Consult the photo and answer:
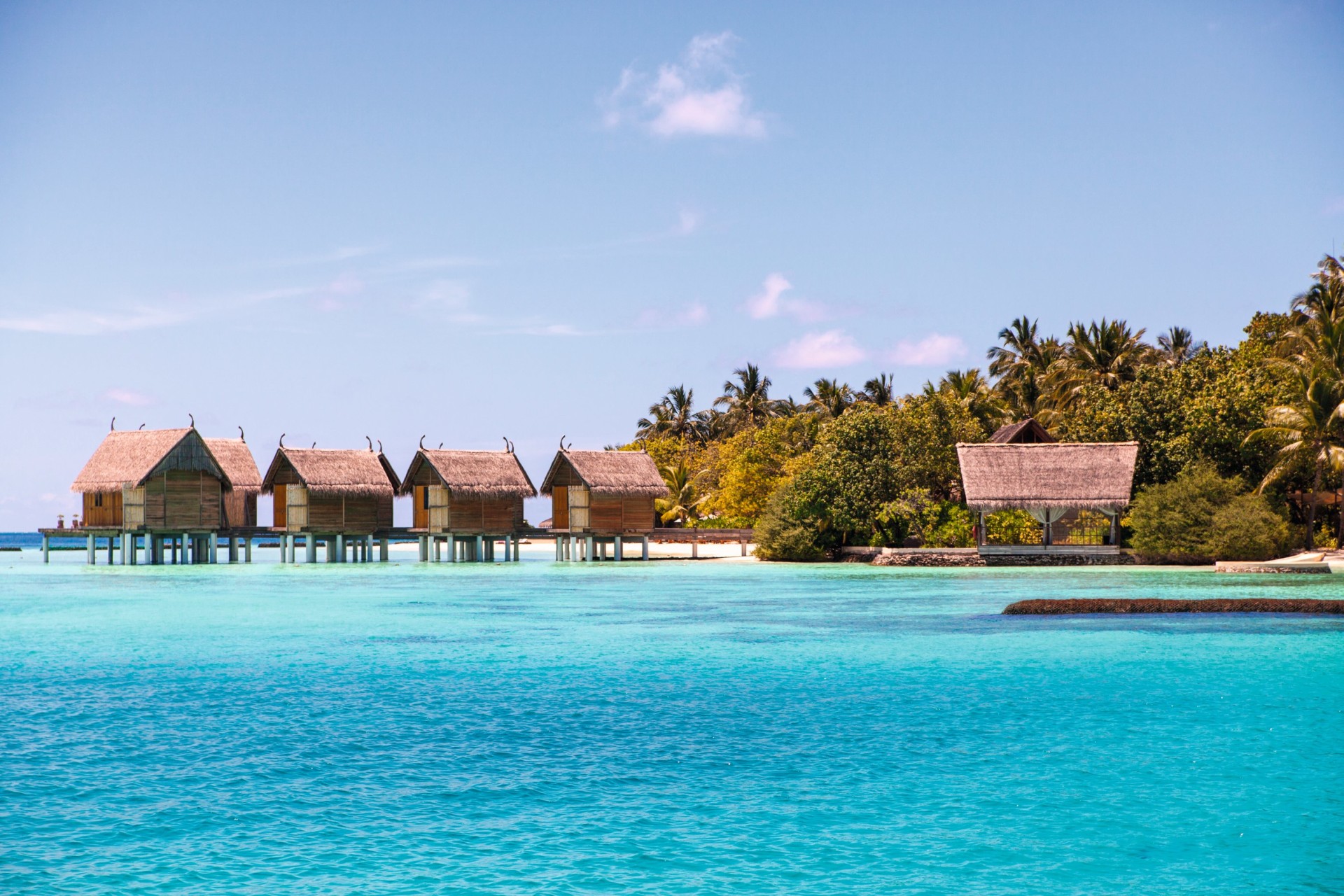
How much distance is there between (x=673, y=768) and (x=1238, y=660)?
387 inches

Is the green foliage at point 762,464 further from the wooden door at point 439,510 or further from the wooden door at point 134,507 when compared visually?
the wooden door at point 134,507

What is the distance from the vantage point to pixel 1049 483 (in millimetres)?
41594

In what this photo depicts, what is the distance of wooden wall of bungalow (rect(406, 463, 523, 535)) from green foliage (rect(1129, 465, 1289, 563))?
72.9 feet

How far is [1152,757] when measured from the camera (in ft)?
34.7

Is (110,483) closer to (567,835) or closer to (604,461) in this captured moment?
(604,461)

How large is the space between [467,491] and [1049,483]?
20410mm

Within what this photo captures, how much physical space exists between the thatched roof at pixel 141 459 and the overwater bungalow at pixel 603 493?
12322 millimetres

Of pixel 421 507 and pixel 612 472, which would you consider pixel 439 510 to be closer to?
pixel 421 507

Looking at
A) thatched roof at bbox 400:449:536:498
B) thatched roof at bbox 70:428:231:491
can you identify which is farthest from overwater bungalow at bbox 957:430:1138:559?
thatched roof at bbox 70:428:231:491

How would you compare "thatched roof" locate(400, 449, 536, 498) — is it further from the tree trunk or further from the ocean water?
the tree trunk

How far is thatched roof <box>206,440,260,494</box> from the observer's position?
5053 cm

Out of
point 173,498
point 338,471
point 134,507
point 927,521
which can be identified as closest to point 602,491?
point 338,471

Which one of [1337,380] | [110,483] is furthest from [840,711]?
[110,483]

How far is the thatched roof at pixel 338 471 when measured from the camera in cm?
4609
